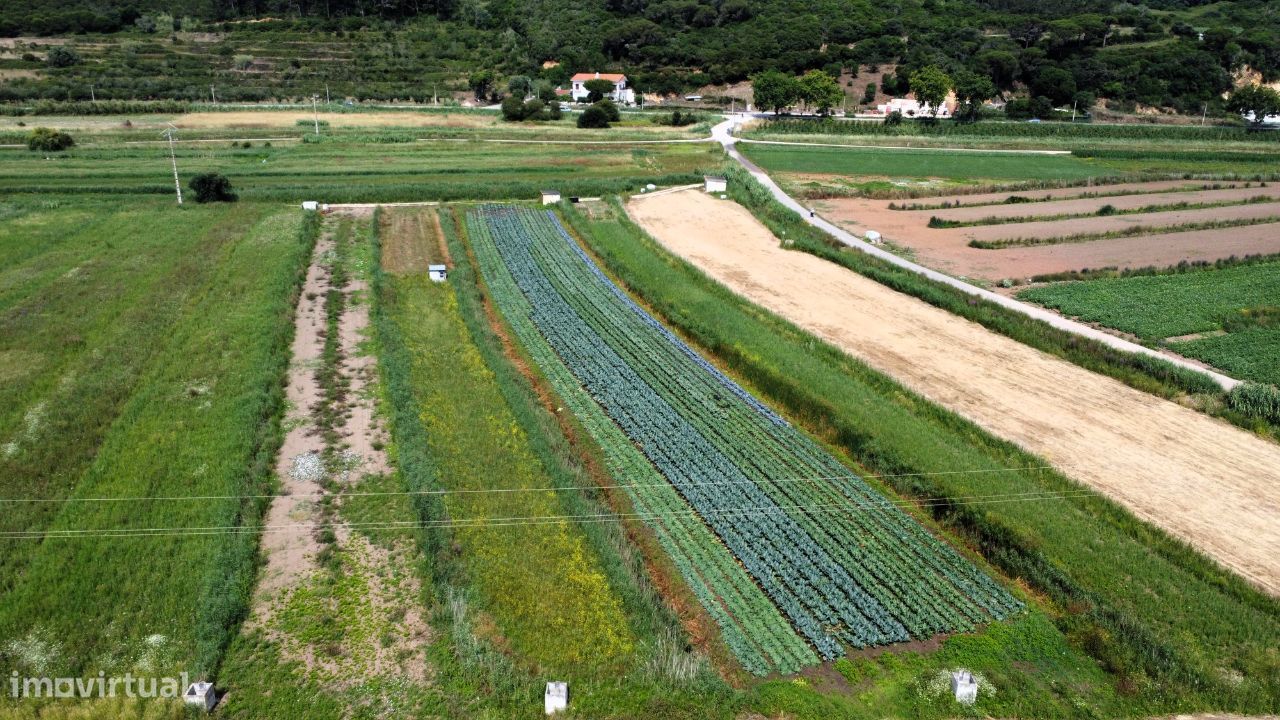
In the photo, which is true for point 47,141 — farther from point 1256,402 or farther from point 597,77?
point 1256,402

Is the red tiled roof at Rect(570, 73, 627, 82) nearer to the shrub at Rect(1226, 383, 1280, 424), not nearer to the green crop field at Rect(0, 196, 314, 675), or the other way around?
the green crop field at Rect(0, 196, 314, 675)

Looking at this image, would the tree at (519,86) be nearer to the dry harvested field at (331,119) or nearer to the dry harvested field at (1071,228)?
the dry harvested field at (331,119)

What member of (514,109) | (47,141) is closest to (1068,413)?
(47,141)

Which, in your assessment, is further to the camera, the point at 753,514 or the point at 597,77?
the point at 597,77

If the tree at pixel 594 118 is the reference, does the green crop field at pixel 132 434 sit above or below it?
below

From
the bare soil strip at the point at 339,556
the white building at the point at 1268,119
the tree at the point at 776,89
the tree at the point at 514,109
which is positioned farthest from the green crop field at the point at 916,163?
the bare soil strip at the point at 339,556

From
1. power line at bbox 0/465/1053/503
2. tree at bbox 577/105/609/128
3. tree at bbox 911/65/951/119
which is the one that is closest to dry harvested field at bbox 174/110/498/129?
tree at bbox 577/105/609/128

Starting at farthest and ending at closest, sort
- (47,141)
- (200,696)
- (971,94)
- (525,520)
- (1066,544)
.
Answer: (971,94) < (47,141) < (525,520) < (1066,544) < (200,696)
